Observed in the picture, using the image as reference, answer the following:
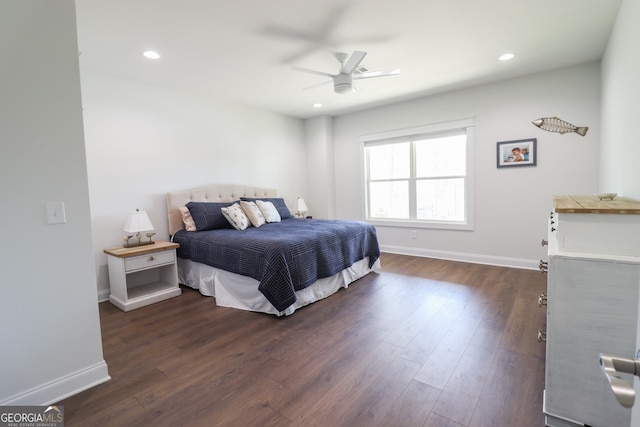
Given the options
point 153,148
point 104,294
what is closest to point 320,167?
point 153,148

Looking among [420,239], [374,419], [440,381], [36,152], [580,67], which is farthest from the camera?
[420,239]

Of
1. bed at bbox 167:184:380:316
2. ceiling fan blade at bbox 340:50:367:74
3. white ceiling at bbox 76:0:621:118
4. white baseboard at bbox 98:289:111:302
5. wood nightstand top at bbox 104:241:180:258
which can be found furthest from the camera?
white baseboard at bbox 98:289:111:302

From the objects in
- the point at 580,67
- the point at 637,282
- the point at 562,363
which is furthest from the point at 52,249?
the point at 580,67

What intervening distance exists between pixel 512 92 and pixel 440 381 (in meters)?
3.90

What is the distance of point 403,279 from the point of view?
3.75 meters

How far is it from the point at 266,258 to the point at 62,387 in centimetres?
155

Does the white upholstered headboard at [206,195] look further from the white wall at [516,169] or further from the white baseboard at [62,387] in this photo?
the white wall at [516,169]

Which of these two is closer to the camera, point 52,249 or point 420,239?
point 52,249

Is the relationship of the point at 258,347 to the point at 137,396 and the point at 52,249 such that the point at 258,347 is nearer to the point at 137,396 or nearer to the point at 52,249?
the point at 137,396

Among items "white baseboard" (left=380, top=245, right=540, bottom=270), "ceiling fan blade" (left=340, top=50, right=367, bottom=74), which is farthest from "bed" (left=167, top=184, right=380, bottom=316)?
"ceiling fan blade" (left=340, top=50, right=367, bottom=74)

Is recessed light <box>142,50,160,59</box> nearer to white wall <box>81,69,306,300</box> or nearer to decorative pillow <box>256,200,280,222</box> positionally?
white wall <box>81,69,306,300</box>

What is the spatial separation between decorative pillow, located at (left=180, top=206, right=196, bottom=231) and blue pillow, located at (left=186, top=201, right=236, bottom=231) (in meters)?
0.06

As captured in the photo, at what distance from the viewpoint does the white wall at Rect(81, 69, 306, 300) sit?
10.9ft

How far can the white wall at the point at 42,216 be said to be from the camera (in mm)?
1563
